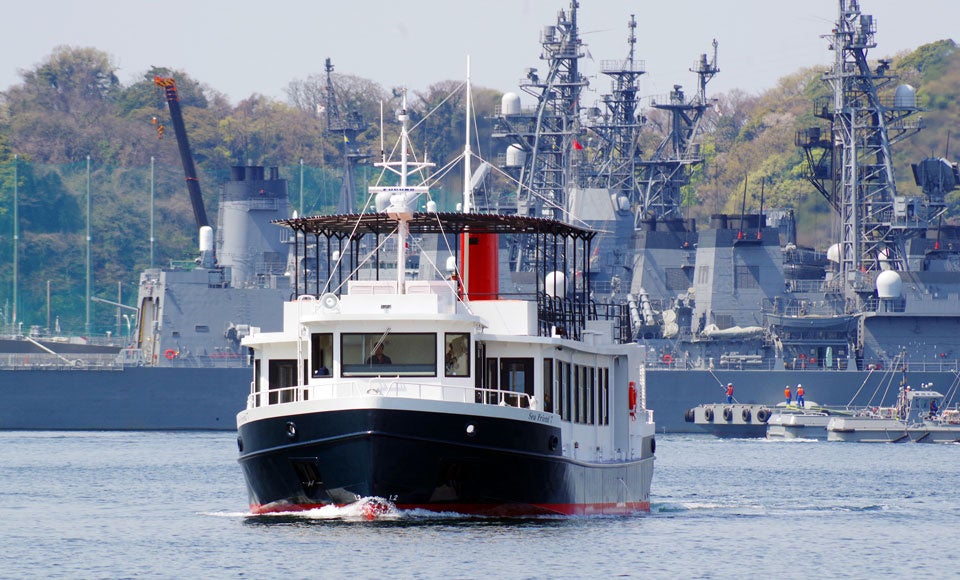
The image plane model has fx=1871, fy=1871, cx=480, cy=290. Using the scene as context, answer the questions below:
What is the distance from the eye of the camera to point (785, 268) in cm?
8962

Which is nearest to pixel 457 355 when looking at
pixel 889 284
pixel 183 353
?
pixel 183 353

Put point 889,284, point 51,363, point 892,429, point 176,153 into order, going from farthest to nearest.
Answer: point 176,153
point 889,284
point 51,363
point 892,429

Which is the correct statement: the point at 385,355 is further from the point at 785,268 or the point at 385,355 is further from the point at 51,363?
the point at 785,268

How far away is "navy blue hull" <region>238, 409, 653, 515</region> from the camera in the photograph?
98.9ft

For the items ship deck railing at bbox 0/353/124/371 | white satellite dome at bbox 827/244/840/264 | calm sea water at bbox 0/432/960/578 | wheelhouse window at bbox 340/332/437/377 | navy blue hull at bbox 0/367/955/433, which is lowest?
calm sea water at bbox 0/432/960/578

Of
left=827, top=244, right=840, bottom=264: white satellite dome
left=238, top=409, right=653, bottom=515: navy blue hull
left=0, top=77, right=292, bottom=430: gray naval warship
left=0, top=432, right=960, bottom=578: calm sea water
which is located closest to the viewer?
left=0, top=432, right=960, bottom=578: calm sea water

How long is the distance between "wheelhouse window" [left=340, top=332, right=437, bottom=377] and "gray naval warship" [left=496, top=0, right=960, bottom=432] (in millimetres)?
52174

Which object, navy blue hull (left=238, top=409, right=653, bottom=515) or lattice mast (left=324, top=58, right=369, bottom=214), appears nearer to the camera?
navy blue hull (left=238, top=409, right=653, bottom=515)

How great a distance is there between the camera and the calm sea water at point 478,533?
28172 mm

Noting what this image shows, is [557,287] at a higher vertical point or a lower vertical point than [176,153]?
lower

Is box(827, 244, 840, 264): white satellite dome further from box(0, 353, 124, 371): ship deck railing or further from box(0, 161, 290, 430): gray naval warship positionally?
box(0, 353, 124, 371): ship deck railing

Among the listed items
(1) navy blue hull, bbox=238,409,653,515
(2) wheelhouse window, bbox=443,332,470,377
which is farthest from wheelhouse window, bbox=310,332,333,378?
(2) wheelhouse window, bbox=443,332,470,377

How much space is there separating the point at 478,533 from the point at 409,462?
5.26ft

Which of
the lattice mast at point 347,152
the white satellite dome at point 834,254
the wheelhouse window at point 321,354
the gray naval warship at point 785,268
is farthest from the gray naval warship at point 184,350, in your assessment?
the wheelhouse window at point 321,354
